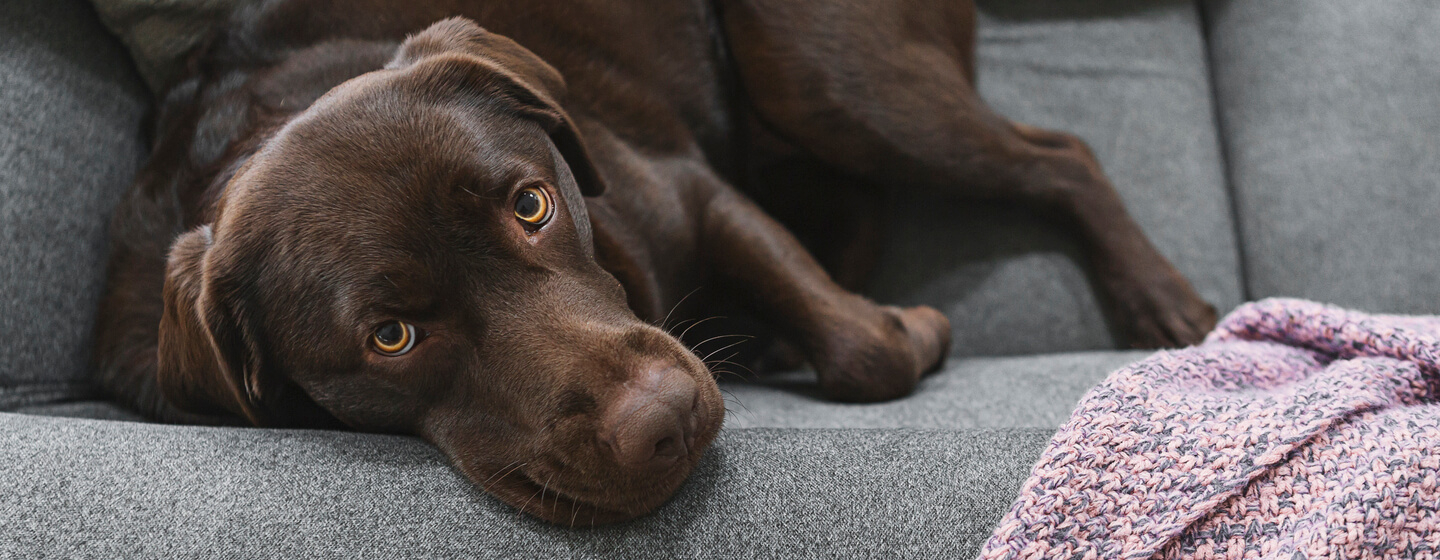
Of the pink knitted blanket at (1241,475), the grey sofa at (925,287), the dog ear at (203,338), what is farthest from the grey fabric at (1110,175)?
the dog ear at (203,338)

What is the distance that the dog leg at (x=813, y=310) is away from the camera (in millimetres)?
1771

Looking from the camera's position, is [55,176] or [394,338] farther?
[55,176]

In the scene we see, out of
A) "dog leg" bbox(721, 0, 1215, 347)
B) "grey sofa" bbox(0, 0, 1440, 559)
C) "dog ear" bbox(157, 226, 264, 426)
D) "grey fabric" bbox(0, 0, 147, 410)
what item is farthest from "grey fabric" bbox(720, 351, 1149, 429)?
"grey fabric" bbox(0, 0, 147, 410)

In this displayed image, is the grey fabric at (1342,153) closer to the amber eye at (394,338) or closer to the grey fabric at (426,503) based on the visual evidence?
the grey fabric at (426,503)

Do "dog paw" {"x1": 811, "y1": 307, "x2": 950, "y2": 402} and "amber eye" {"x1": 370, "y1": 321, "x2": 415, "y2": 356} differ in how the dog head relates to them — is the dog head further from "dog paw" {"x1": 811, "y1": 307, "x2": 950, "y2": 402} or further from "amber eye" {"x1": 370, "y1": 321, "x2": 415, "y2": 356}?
"dog paw" {"x1": 811, "y1": 307, "x2": 950, "y2": 402}

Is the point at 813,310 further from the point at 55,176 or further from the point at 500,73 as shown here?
the point at 55,176

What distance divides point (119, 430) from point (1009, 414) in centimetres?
143

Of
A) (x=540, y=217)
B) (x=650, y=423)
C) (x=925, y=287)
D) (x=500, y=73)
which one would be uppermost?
(x=500, y=73)

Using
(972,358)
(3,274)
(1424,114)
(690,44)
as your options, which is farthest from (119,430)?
(1424,114)

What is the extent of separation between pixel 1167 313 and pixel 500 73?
1.60 meters

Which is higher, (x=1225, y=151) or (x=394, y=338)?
(x=394, y=338)

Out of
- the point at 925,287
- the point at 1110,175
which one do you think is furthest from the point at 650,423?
the point at 1110,175

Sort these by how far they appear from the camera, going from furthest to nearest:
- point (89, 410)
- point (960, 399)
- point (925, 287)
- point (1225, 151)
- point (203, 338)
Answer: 1. point (1225, 151)
2. point (925, 287)
3. point (960, 399)
4. point (89, 410)
5. point (203, 338)

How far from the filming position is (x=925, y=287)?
2.26 m
